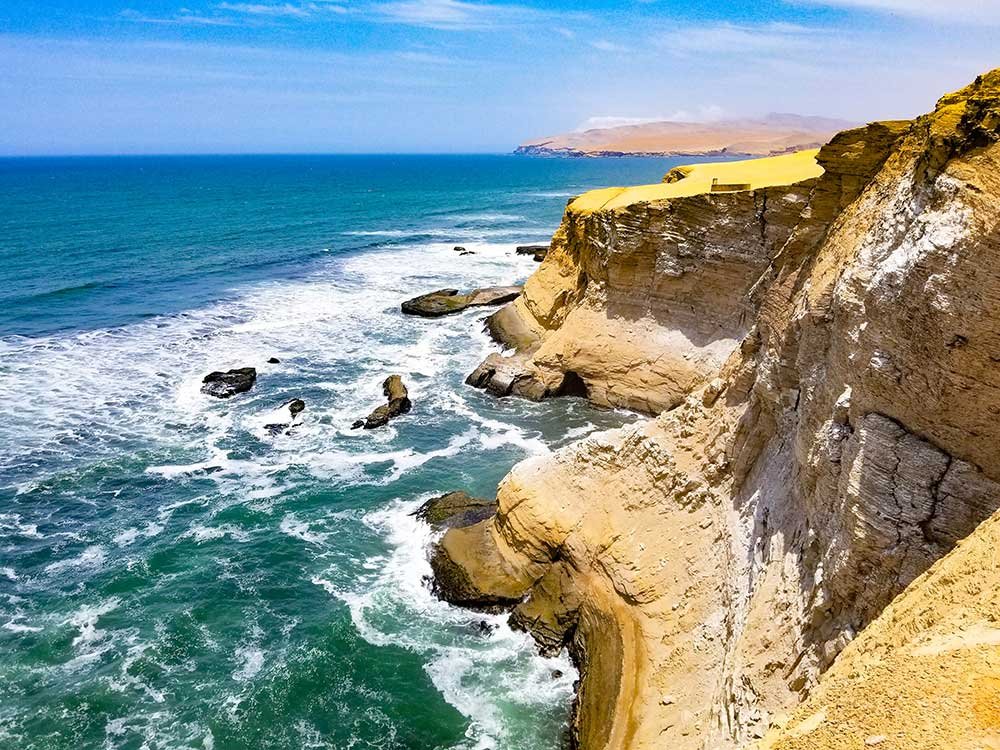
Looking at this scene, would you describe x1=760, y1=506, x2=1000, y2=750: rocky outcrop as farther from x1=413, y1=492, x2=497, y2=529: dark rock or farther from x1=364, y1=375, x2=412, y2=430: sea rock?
x1=364, y1=375, x2=412, y2=430: sea rock

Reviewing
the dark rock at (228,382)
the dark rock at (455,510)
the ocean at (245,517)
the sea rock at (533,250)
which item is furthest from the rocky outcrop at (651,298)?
the sea rock at (533,250)

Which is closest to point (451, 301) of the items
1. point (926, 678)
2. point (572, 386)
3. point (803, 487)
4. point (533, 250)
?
point (572, 386)

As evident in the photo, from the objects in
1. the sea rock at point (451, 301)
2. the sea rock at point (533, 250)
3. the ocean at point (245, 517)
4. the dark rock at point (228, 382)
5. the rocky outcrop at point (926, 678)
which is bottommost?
the ocean at point (245, 517)

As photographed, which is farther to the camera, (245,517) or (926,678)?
(245,517)

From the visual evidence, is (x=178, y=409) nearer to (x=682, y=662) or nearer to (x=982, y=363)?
(x=682, y=662)

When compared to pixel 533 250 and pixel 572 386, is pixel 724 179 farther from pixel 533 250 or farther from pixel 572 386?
pixel 533 250

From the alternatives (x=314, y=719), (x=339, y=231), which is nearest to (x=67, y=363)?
(x=314, y=719)

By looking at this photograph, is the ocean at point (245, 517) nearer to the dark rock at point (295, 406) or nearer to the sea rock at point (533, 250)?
the dark rock at point (295, 406)
